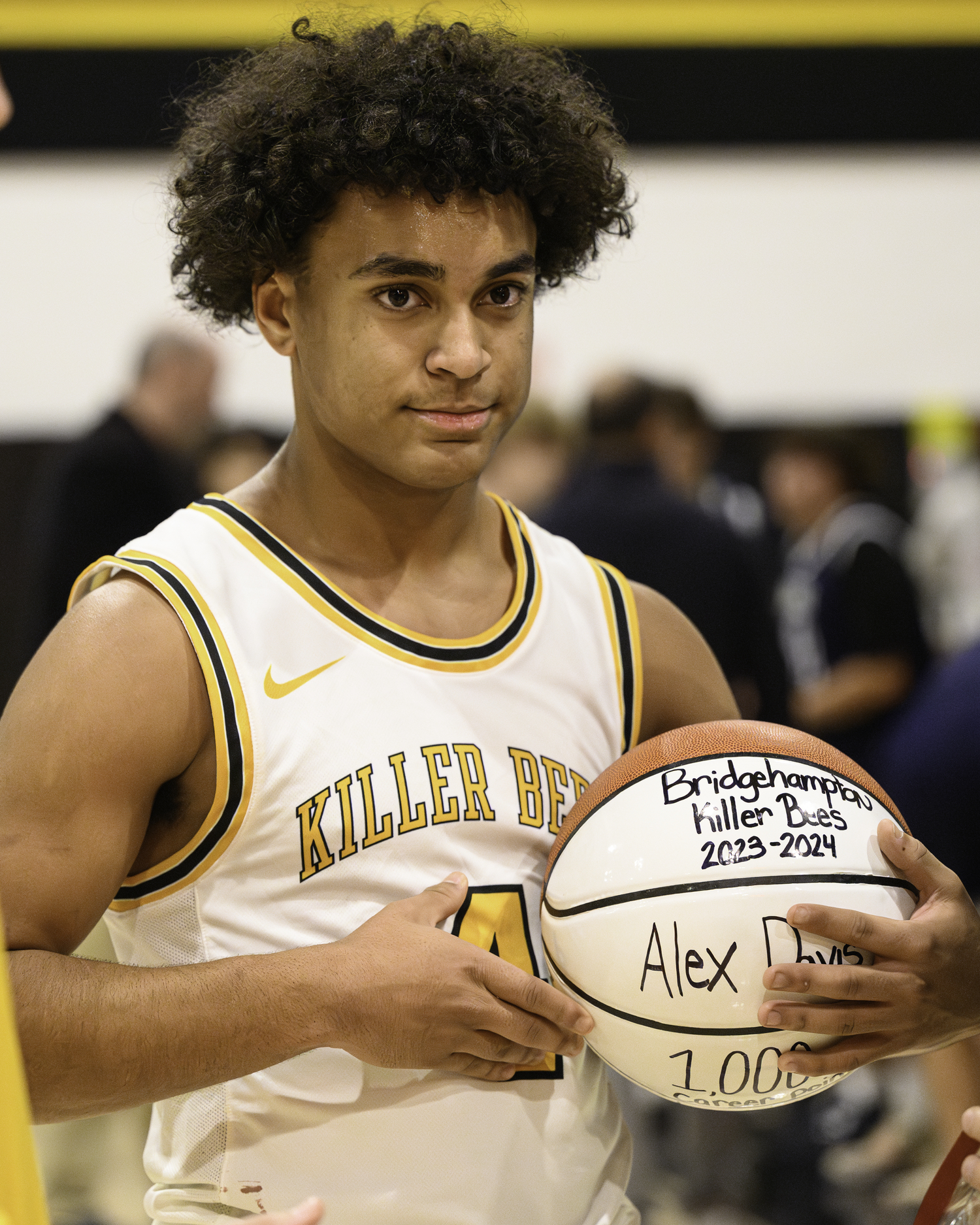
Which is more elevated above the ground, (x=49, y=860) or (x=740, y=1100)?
(x=49, y=860)

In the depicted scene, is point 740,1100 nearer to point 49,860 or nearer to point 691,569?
point 49,860

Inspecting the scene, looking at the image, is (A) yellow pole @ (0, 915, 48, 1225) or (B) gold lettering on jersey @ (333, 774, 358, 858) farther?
(B) gold lettering on jersey @ (333, 774, 358, 858)

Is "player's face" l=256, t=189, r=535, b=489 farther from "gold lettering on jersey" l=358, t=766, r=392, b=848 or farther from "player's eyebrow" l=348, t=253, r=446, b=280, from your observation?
"gold lettering on jersey" l=358, t=766, r=392, b=848

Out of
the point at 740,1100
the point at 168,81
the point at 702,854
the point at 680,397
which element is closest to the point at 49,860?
the point at 702,854

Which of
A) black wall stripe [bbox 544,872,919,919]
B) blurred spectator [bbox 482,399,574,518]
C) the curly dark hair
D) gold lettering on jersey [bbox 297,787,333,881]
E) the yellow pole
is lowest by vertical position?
the yellow pole

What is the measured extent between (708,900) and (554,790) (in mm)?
326

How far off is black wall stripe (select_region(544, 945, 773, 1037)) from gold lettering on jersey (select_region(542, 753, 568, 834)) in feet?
0.74

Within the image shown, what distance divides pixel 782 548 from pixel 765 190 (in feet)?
6.16

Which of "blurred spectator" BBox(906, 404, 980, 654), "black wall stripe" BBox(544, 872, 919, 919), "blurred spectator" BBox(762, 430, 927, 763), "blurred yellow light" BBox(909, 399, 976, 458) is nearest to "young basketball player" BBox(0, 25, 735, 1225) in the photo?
"black wall stripe" BBox(544, 872, 919, 919)

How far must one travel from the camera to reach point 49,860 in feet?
5.07

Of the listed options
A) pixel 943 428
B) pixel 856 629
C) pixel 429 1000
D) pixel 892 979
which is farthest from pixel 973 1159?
pixel 943 428

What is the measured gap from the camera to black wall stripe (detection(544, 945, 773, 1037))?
1.62m

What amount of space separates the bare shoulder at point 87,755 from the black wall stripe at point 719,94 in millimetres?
5831

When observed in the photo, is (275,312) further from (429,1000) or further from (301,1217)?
(301,1217)
